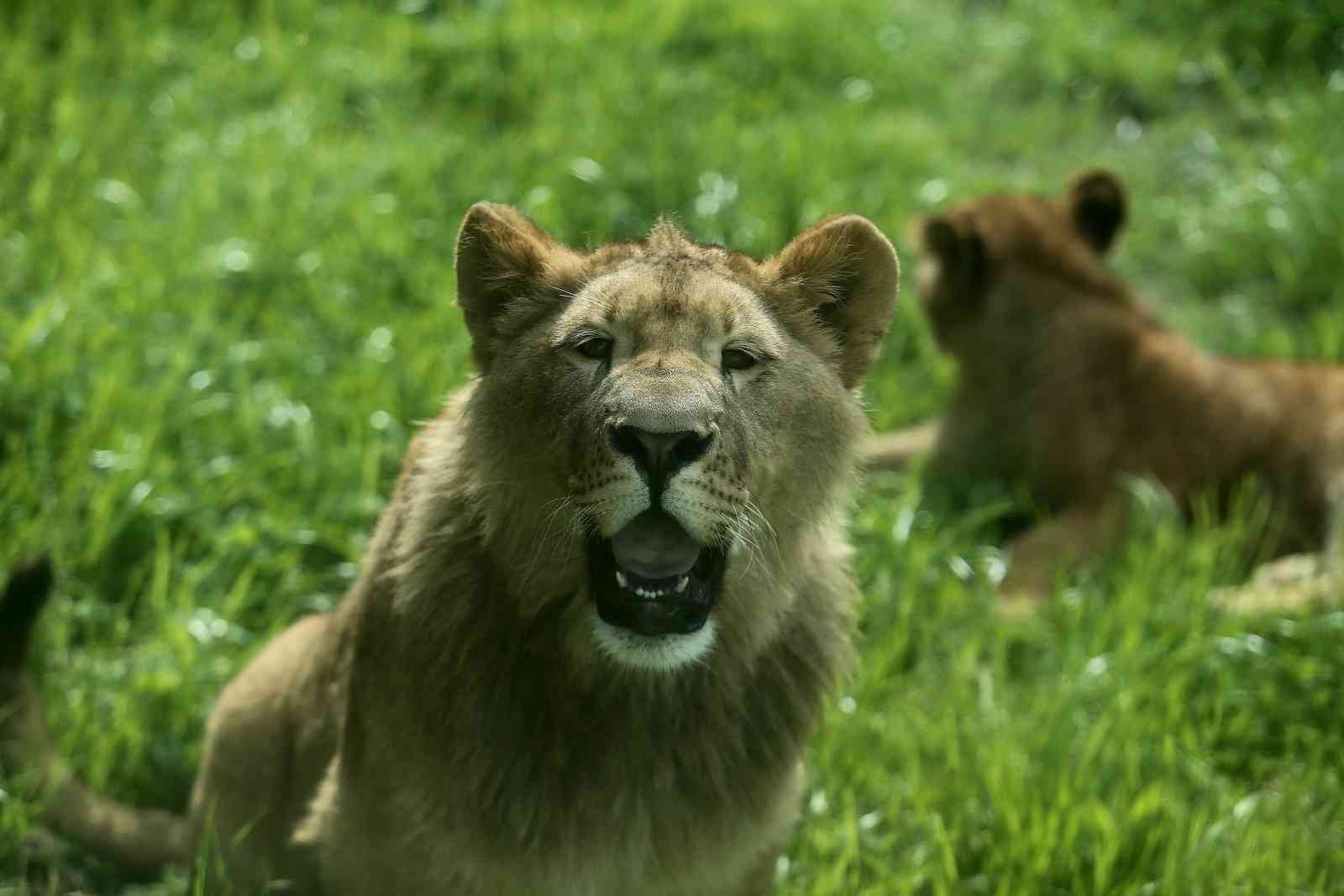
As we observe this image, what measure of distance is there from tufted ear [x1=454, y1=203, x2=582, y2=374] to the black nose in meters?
0.52

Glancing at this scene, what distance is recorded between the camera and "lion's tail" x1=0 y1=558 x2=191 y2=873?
3781 mm

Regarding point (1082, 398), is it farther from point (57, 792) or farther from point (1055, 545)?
point (57, 792)

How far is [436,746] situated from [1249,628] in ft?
9.40

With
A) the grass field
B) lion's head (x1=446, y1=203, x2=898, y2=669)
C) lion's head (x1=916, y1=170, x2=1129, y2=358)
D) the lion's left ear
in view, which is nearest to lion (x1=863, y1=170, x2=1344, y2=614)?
lion's head (x1=916, y1=170, x2=1129, y2=358)

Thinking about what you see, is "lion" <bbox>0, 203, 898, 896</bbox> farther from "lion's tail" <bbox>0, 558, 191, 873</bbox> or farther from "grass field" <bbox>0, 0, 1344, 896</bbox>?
"grass field" <bbox>0, 0, 1344, 896</bbox>

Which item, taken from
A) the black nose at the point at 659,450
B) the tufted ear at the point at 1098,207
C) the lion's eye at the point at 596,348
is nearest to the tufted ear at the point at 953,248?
the tufted ear at the point at 1098,207

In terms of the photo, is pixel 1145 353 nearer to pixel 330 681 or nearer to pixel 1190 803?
pixel 1190 803

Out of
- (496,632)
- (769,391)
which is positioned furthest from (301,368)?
(769,391)

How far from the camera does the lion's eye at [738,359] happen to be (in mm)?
3000

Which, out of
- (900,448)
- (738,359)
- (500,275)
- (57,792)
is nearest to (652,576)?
(738,359)

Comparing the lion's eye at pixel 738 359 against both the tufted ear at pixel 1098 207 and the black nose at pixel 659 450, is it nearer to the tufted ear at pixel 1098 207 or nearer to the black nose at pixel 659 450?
the black nose at pixel 659 450

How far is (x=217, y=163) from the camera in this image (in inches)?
257

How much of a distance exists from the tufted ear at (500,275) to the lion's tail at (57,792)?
1.26 metres

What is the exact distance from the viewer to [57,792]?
3801 millimetres
